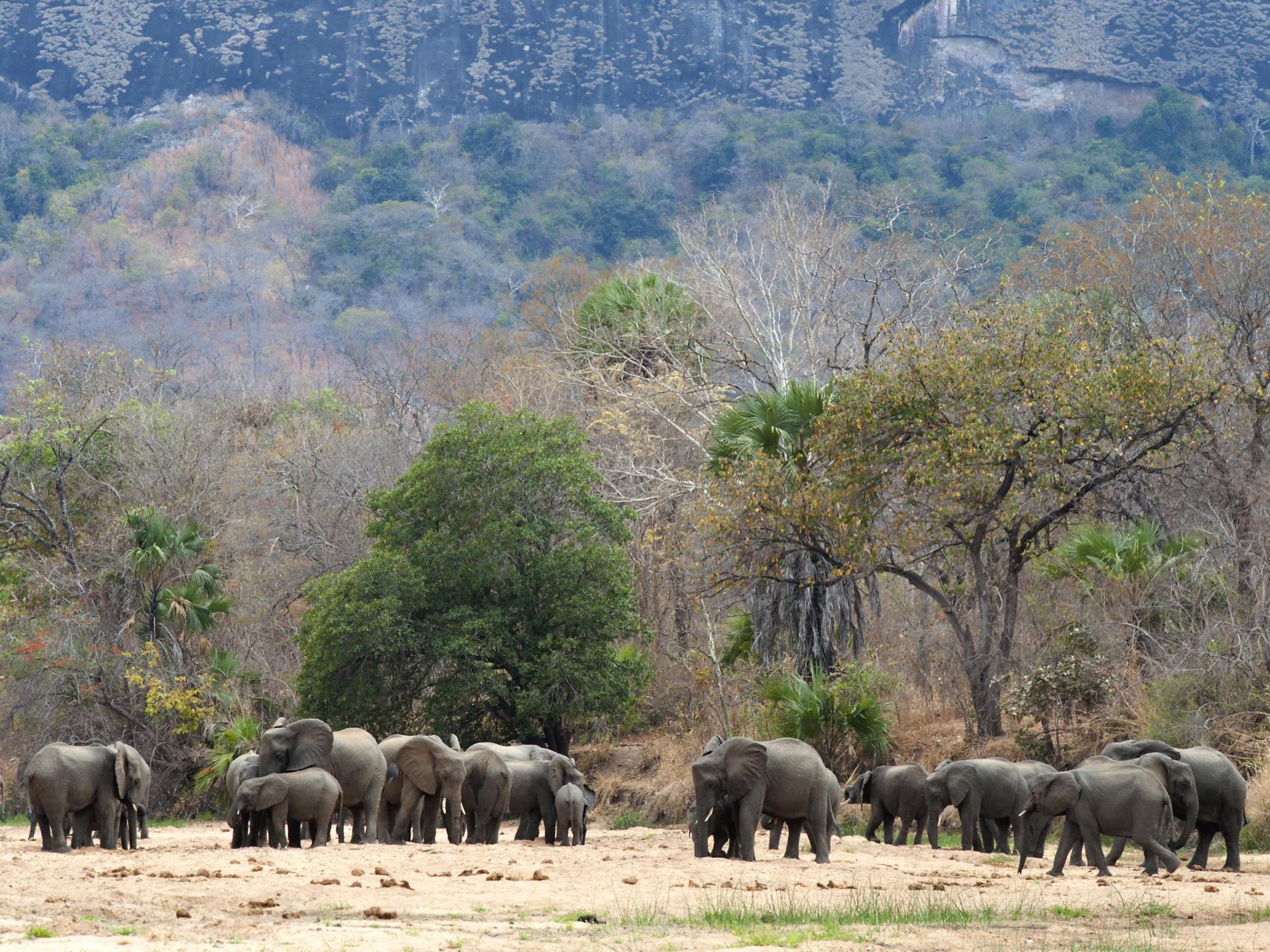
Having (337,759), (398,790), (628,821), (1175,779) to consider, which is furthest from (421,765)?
(1175,779)

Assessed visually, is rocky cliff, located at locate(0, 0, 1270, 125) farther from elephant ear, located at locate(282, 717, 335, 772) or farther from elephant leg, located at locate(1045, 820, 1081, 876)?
elephant leg, located at locate(1045, 820, 1081, 876)

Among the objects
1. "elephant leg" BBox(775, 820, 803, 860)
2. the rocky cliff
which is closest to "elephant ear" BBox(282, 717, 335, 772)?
"elephant leg" BBox(775, 820, 803, 860)

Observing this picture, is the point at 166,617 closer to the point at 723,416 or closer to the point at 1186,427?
the point at 723,416

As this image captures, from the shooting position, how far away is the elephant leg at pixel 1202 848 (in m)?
16.2

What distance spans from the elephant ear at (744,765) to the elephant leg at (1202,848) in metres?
4.26

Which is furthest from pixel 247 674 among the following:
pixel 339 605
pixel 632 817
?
pixel 632 817

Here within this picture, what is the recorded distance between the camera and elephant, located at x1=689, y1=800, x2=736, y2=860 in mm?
17062

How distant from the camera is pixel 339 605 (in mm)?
25781

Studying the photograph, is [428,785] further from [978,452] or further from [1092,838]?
[978,452]

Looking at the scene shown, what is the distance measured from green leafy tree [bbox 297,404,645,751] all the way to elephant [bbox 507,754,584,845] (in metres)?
5.17

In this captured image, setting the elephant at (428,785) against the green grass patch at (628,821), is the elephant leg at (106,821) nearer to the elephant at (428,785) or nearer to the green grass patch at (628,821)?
the elephant at (428,785)


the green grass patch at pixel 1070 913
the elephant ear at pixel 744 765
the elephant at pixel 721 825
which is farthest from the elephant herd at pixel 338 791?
the green grass patch at pixel 1070 913

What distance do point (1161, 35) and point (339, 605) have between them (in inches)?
3816

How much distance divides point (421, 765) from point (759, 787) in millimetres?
4858
